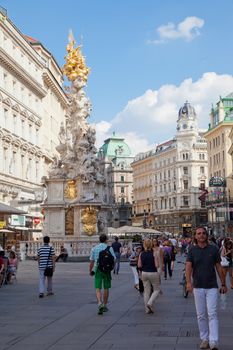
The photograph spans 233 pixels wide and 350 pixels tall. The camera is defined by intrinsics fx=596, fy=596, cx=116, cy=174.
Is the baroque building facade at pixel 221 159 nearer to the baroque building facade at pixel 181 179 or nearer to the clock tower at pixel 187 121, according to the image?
the baroque building facade at pixel 181 179

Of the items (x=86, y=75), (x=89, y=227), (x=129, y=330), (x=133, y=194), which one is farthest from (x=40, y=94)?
(x=133, y=194)

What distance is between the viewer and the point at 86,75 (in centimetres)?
4169

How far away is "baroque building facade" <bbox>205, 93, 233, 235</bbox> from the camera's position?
271ft

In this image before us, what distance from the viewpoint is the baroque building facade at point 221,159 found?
271ft

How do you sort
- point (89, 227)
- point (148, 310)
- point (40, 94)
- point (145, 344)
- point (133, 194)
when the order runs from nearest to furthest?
point (145, 344) < point (148, 310) < point (89, 227) < point (40, 94) < point (133, 194)

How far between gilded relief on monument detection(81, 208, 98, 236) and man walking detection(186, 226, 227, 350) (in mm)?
29130

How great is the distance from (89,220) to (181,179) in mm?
80464

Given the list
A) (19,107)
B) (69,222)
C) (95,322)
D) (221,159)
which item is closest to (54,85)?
(19,107)

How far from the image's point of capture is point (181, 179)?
117000mm

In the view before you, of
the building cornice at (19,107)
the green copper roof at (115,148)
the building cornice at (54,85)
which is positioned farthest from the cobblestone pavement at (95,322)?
the green copper roof at (115,148)

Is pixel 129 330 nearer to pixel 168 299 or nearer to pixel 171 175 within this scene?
pixel 168 299

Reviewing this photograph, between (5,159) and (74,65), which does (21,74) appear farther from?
(74,65)

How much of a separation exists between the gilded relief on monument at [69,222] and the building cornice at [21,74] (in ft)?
62.7

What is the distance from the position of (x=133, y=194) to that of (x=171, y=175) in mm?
22546
